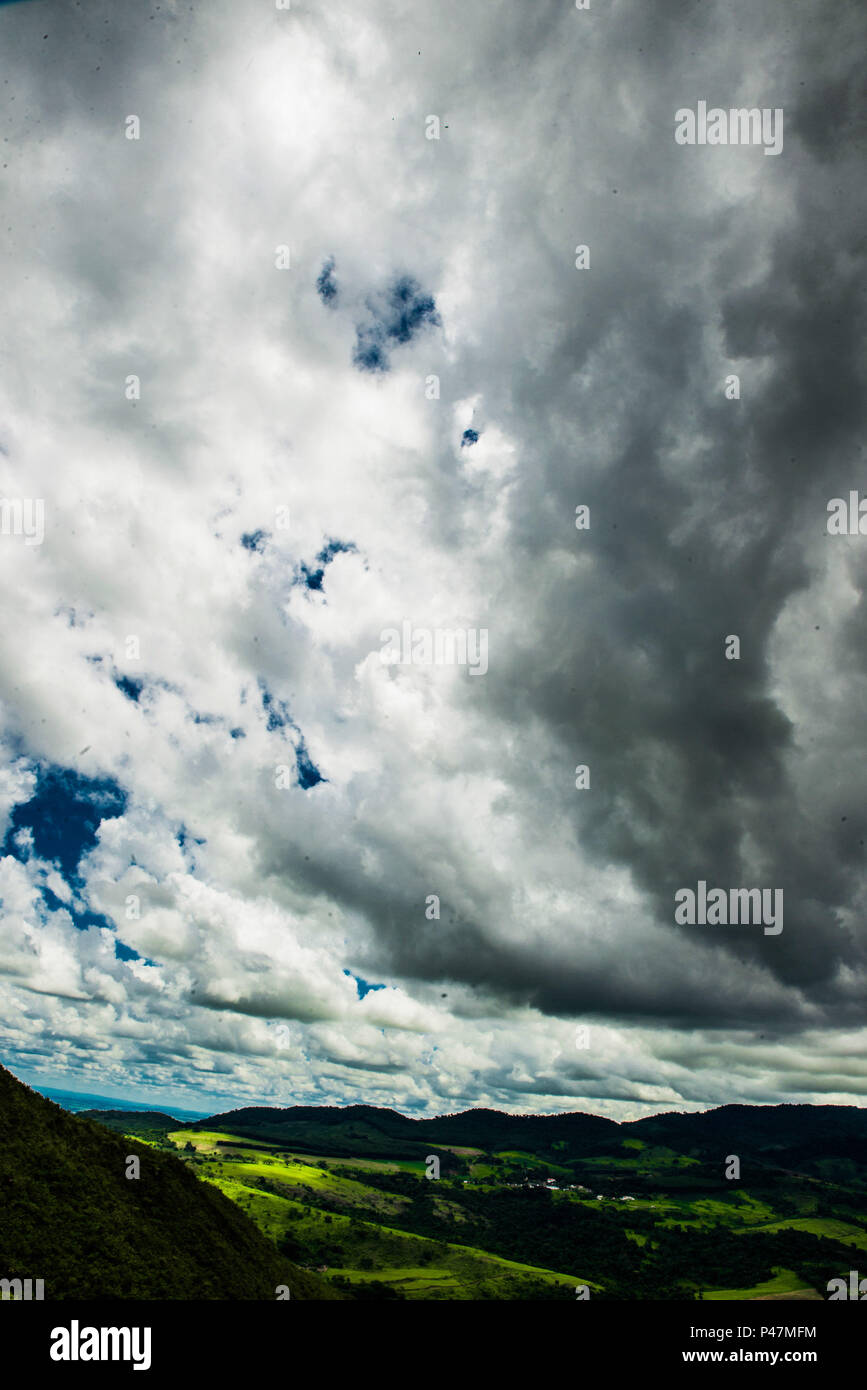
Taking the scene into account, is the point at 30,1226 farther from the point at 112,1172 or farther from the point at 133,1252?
the point at 112,1172

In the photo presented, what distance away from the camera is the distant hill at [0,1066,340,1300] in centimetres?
5162

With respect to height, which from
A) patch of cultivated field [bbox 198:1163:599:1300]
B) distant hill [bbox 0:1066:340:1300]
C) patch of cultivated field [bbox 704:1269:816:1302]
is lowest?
patch of cultivated field [bbox 704:1269:816:1302]

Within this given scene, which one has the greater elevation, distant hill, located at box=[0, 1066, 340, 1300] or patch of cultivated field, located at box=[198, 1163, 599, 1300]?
distant hill, located at box=[0, 1066, 340, 1300]

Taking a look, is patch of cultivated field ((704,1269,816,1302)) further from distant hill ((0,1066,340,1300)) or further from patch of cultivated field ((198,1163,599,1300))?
distant hill ((0,1066,340,1300))

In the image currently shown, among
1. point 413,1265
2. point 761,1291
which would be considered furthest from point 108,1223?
point 761,1291

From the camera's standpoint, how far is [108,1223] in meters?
58.1

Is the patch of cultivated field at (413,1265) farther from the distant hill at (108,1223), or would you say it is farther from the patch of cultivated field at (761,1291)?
the distant hill at (108,1223)

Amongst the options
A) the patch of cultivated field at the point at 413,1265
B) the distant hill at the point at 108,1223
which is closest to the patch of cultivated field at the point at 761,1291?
the patch of cultivated field at the point at 413,1265

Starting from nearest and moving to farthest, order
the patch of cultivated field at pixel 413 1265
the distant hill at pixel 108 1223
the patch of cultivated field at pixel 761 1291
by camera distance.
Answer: the distant hill at pixel 108 1223 < the patch of cultivated field at pixel 413 1265 < the patch of cultivated field at pixel 761 1291

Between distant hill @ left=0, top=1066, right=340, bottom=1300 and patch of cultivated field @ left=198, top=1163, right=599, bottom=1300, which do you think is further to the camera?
patch of cultivated field @ left=198, top=1163, right=599, bottom=1300

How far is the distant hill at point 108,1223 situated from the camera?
51.6m

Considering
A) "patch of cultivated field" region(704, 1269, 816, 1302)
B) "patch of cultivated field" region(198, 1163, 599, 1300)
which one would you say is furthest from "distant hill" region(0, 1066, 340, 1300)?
"patch of cultivated field" region(704, 1269, 816, 1302)
